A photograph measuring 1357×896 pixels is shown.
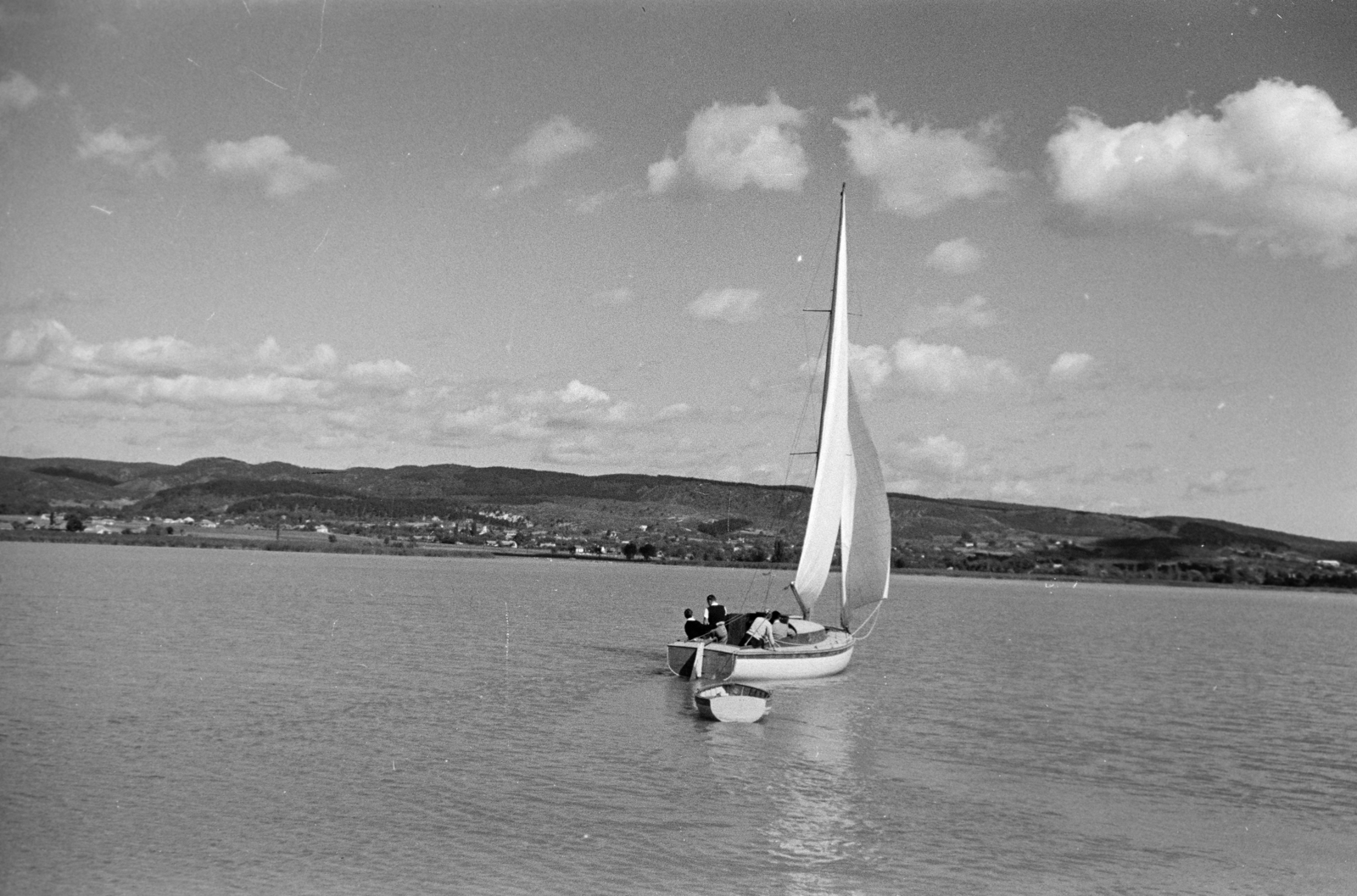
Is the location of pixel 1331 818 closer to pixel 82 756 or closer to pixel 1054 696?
pixel 1054 696

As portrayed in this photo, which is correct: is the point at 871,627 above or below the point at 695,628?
below

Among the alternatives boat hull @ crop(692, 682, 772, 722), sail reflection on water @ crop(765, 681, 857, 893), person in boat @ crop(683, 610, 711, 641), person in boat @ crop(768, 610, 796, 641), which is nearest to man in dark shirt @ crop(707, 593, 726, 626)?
person in boat @ crop(683, 610, 711, 641)

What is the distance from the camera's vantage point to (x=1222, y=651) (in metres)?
68.2

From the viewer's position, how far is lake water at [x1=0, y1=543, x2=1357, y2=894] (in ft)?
58.1

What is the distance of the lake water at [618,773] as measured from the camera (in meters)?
17.7

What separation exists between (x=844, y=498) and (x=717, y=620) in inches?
270

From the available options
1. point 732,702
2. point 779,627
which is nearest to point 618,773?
point 732,702

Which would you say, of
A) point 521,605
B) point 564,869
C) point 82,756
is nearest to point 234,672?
point 82,756

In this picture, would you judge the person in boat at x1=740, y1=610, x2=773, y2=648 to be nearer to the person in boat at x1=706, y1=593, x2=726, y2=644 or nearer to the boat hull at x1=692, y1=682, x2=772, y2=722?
the person in boat at x1=706, y1=593, x2=726, y2=644

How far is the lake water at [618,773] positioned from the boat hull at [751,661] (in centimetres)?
78

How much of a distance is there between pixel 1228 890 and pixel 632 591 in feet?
335

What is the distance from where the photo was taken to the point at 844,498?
42.5 meters

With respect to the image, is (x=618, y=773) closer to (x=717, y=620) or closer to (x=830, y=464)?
(x=717, y=620)

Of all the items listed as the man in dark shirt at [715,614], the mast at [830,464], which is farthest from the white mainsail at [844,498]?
the man in dark shirt at [715,614]
